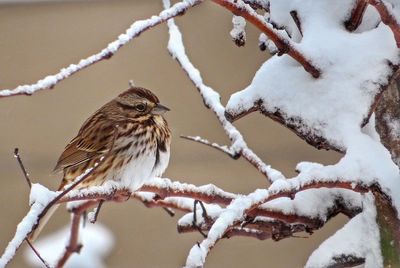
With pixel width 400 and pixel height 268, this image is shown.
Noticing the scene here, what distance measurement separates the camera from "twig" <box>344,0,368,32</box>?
157cm

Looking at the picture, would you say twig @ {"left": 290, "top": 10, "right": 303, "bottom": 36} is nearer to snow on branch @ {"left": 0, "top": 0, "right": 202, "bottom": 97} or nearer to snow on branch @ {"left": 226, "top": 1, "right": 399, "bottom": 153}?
snow on branch @ {"left": 226, "top": 1, "right": 399, "bottom": 153}

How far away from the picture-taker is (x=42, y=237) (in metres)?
4.96

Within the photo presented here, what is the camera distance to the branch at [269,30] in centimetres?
140

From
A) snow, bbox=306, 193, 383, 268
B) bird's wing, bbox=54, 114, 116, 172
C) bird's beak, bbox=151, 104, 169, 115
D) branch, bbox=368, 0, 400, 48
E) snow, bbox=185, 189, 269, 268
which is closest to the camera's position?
snow, bbox=185, 189, 269, 268

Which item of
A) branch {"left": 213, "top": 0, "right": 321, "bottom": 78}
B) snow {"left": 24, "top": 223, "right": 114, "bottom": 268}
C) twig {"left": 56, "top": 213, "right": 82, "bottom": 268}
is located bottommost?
twig {"left": 56, "top": 213, "right": 82, "bottom": 268}

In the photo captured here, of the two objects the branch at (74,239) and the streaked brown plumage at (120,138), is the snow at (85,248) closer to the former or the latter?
the streaked brown plumage at (120,138)

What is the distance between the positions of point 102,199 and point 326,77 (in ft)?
1.93

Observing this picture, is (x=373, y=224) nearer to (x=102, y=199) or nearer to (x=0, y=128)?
(x=102, y=199)

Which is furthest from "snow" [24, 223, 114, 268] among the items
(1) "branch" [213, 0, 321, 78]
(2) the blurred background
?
(1) "branch" [213, 0, 321, 78]

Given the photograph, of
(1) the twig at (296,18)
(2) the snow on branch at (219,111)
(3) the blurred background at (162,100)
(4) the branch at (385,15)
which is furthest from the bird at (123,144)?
(3) the blurred background at (162,100)

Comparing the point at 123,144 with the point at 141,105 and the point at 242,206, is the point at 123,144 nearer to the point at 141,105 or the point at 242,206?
the point at 141,105

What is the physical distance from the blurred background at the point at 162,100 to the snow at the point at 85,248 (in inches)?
8.7

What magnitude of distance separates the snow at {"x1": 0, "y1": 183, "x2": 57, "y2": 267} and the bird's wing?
1783mm

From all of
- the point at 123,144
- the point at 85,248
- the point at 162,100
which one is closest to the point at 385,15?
the point at 123,144
